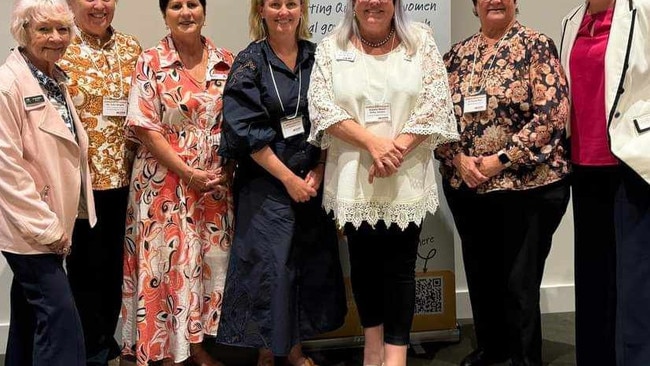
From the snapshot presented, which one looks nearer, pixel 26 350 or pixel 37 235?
pixel 37 235

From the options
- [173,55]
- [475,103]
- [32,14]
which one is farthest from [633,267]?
[32,14]

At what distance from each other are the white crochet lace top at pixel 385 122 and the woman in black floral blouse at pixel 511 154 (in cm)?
20

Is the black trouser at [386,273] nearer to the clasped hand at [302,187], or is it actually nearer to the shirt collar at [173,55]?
the clasped hand at [302,187]

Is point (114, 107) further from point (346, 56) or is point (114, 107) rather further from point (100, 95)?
point (346, 56)

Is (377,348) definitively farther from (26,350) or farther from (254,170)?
(26,350)

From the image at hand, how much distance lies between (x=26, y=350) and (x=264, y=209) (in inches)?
39.8

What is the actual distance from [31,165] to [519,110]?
5.96 feet

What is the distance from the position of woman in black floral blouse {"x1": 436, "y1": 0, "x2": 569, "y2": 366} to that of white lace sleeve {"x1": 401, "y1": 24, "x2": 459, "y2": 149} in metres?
0.18

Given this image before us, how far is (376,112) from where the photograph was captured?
2.48 metres

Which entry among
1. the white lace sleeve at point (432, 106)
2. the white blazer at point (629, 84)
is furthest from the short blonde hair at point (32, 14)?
the white blazer at point (629, 84)

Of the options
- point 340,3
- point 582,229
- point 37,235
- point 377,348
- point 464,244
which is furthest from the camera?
point 340,3

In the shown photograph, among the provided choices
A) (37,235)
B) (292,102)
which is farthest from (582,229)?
(37,235)

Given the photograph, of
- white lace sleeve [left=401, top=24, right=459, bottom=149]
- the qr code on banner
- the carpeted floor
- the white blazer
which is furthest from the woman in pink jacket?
the white blazer

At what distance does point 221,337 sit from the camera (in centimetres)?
273
